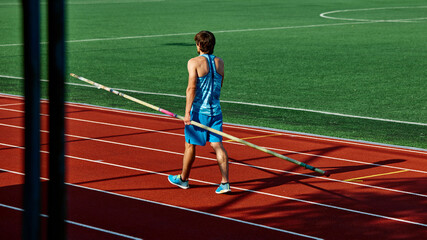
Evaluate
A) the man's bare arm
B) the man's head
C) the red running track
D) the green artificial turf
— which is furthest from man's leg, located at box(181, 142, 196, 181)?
the green artificial turf

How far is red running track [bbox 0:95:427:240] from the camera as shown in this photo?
6.92 meters

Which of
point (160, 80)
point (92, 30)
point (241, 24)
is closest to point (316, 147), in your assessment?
point (160, 80)

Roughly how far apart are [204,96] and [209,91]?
0.07 metres

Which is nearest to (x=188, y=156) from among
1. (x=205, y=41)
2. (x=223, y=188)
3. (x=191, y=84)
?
(x=223, y=188)

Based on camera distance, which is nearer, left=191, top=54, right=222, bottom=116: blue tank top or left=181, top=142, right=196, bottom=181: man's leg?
left=191, top=54, right=222, bottom=116: blue tank top

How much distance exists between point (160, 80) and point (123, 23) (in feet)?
57.7

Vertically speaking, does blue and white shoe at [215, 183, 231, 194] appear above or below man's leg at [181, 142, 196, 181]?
below

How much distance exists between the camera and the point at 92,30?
31.6 m

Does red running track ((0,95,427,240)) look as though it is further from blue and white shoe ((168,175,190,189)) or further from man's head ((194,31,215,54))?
man's head ((194,31,215,54))

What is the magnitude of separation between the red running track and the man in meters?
0.60

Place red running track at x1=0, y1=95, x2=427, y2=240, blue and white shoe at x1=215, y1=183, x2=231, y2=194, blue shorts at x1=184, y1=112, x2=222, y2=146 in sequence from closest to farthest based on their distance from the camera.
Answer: red running track at x1=0, y1=95, x2=427, y2=240 < blue shorts at x1=184, y1=112, x2=222, y2=146 < blue and white shoe at x1=215, y1=183, x2=231, y2=194

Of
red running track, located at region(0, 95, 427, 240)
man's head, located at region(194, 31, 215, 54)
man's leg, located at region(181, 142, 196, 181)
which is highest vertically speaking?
man's head, located at region(194, 31, 215, 54)

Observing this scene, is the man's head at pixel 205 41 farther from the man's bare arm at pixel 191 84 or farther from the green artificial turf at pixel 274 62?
the green artificial turf at pixel 274 62

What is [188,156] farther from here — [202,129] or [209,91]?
[209,91]
